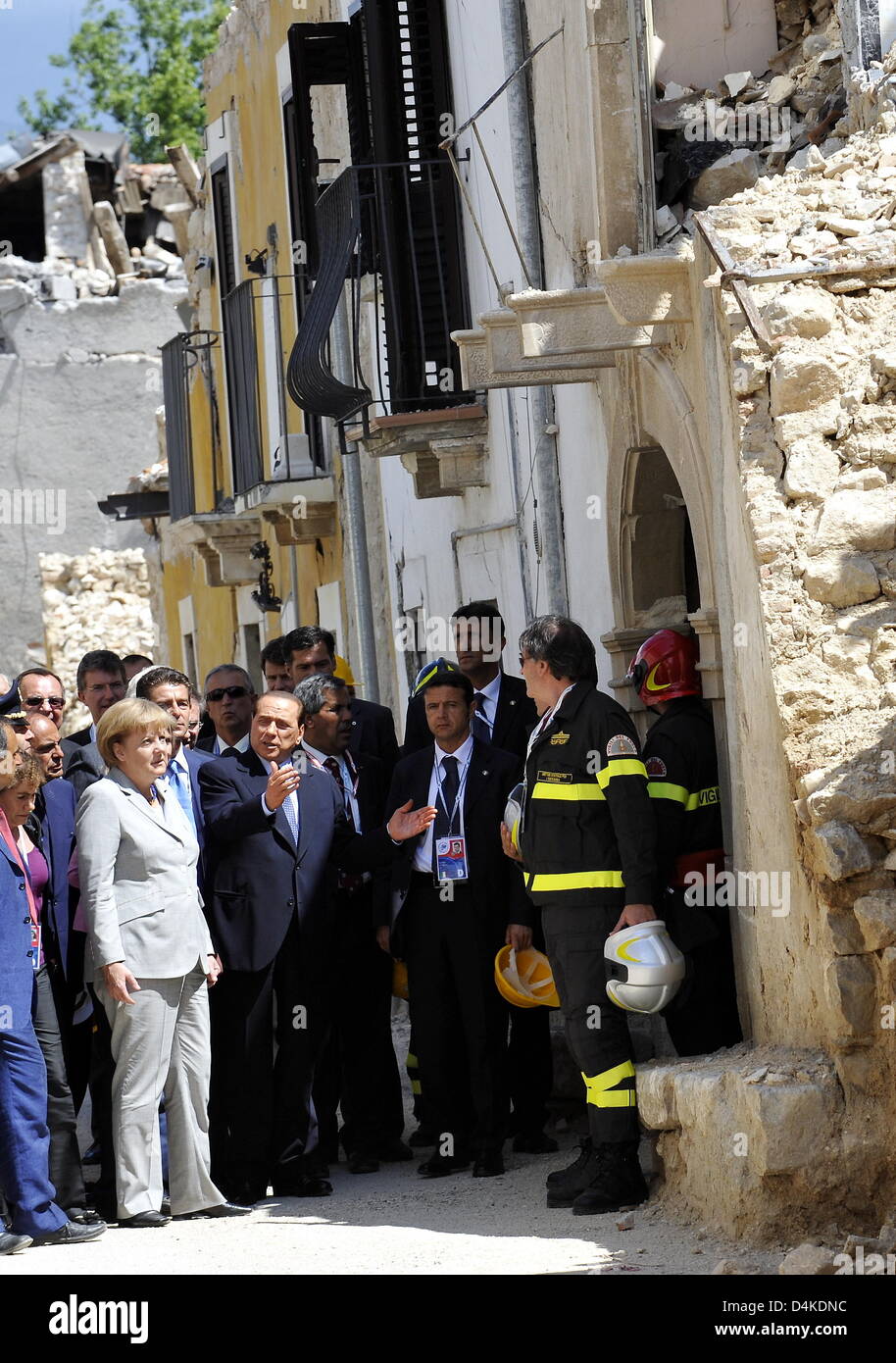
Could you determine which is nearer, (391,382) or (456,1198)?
(456,1198)

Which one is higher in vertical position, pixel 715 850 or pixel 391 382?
pixel 391 382

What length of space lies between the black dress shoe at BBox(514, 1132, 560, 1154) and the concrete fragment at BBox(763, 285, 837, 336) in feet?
10.7

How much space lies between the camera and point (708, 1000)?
678cm

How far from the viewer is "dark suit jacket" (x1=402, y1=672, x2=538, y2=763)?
8.16 metres

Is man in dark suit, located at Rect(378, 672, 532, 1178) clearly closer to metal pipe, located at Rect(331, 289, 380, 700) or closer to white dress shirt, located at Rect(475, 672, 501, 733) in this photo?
white dress shirt, located at Rect(475, 672, 501, 733)

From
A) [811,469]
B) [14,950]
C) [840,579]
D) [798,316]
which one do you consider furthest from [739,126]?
[14,950]

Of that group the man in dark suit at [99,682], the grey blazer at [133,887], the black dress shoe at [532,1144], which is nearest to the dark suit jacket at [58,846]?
the grey blazer at [133,887]

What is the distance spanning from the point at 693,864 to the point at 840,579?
1209mm

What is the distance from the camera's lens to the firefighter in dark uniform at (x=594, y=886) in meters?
6.42

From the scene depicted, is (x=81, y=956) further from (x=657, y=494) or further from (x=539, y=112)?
(x=539, y=112)

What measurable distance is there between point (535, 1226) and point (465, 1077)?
1.24 meters

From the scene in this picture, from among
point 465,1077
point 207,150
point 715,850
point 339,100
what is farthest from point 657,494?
point 207,150

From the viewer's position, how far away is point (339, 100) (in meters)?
14.6

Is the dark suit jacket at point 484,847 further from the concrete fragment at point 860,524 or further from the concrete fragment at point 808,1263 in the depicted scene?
the concrete fragment at point 808,1263
